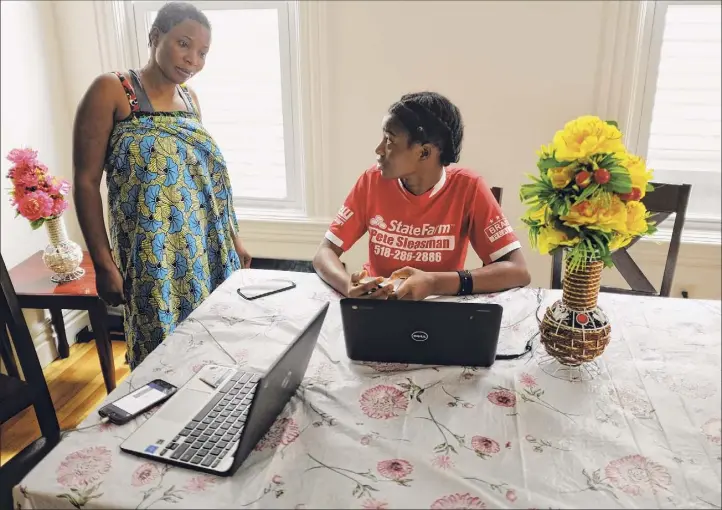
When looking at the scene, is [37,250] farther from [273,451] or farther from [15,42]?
[273,451]

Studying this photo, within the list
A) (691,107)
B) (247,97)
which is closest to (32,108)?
(247,97)

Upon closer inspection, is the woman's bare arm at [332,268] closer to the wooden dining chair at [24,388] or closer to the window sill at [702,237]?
the wooden dining chair at [24,388]

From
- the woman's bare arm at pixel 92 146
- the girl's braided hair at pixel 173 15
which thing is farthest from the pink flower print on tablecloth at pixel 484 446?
the girl's braided hair at pixel 173 15

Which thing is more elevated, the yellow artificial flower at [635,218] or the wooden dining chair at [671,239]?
the yellow artificial flower at [635,218]

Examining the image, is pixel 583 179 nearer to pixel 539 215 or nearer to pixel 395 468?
pixel 539 215

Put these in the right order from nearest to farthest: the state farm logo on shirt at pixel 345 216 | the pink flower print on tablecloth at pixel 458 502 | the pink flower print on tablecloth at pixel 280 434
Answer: the pink flower print on tablecloth at pixel 458 502
the pink flower print on tablecloth at pixel 280 434
the state farm logo on shirt at pixel 345 216

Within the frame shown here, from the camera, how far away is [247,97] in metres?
2.53

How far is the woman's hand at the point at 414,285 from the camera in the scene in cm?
130

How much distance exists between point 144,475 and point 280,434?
0.21 metres

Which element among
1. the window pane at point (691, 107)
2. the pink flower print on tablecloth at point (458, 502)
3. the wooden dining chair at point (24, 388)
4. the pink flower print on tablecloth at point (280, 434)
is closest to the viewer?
the pink flower print on tablecloth at point (458, 502)

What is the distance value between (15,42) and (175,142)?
1.13 metres

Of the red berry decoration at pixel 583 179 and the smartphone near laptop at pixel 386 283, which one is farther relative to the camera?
the smartphone near laptop at pixel 386 283

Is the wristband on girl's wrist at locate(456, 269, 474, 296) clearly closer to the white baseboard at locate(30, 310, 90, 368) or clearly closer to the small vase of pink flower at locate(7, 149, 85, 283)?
the small vase of pink flower at locate(7, 149, 85, 283)

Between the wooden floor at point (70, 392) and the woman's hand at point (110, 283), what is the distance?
0.59m
